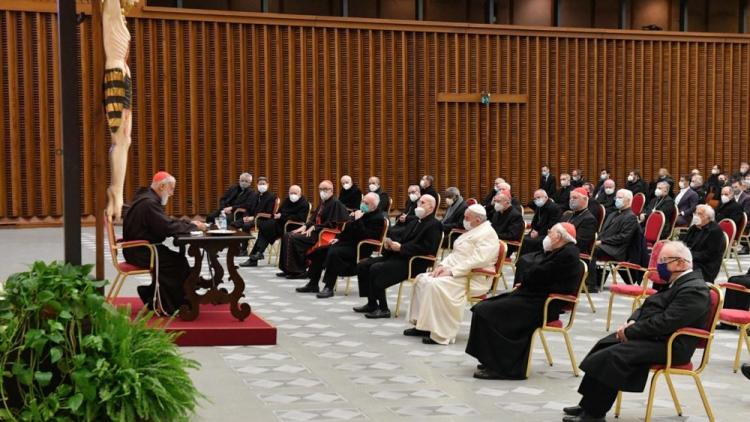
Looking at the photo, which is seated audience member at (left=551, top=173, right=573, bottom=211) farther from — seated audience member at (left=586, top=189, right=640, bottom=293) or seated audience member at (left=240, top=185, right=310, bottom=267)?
seated audience member at (left=586, top=189, right=640, bottom=293)

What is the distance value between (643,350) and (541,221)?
6901mm

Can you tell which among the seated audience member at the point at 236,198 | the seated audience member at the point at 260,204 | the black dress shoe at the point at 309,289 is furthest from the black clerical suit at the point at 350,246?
the seated audience member at the point at 236,198

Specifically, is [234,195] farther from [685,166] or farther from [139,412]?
[685,166]

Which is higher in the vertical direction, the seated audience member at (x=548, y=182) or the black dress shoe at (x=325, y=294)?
the seated audience member at (x=548, y=182)

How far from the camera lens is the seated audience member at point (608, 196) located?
1611 centimetres

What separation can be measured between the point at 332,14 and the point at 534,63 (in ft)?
14.9

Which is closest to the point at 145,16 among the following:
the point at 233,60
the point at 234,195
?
the point at 233,60

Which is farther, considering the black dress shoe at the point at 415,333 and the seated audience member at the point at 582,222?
the seated audience member at the point at 582,222

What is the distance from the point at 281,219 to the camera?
13086 mm

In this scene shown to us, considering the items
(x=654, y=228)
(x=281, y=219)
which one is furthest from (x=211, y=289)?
(x=654, y=228)

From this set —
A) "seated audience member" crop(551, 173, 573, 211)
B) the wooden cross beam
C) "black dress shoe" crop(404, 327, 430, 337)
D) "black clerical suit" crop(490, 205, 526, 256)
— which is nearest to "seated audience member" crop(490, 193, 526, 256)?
"black clerical suit" crop(490, 205, 526, 256)

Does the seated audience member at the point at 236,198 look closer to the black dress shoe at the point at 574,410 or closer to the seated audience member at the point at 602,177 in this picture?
the seated audience member at the point at 602,177

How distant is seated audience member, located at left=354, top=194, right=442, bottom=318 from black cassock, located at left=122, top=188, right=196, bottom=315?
1.84 m

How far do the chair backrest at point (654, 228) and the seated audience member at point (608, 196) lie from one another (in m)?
3.53
